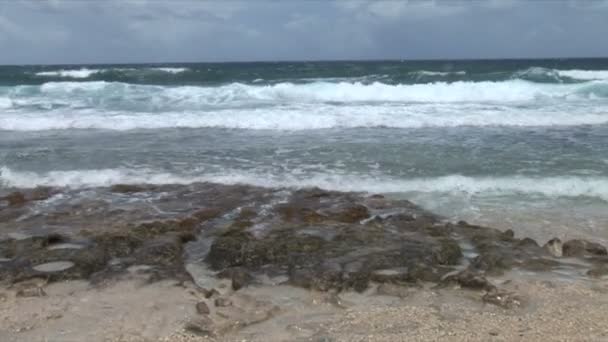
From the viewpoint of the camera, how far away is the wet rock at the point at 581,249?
224 inches

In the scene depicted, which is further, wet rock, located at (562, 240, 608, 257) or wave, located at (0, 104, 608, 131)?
wave, located at (0, 104, 608, 131)

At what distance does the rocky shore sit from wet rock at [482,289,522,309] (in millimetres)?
16

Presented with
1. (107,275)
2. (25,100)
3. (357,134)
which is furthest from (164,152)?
(25,100)

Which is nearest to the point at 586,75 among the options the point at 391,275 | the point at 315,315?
the point at 391,275

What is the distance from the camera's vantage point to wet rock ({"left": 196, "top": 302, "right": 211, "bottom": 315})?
175 inches

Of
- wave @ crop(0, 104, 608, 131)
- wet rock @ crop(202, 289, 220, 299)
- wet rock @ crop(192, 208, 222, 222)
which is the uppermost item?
wave @ crop(0, 104, 608, 131)

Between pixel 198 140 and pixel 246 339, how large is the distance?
32.4 feet

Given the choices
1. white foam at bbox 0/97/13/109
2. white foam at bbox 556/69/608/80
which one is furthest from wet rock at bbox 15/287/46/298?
white foam at bbox 556/69/608/80

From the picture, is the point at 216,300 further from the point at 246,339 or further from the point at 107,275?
the point at 107,275

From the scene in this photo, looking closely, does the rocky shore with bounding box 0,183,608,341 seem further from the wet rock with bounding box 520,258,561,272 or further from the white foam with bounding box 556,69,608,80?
the white foam with bounding box 556,69,608,80

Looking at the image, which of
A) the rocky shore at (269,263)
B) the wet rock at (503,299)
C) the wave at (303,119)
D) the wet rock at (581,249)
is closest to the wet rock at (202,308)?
the rocky shore at (269,263)

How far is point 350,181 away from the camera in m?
9.20

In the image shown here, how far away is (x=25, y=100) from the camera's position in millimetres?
23922

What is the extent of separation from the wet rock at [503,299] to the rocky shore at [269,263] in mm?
16
